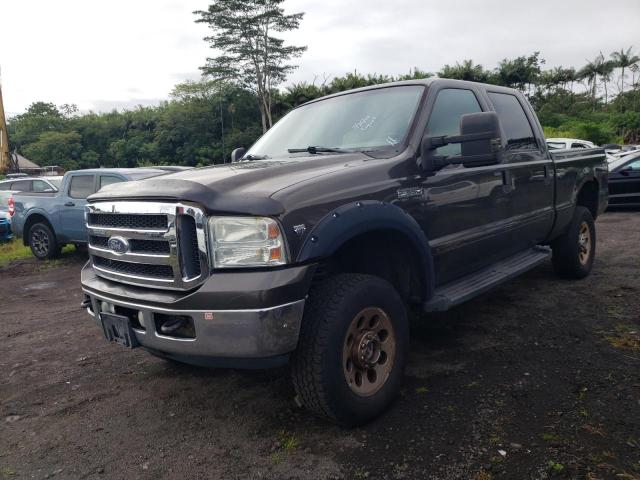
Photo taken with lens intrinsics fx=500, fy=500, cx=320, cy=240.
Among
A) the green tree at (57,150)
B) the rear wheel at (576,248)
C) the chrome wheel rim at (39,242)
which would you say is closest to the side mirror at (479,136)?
the rear wheel at (576,248)

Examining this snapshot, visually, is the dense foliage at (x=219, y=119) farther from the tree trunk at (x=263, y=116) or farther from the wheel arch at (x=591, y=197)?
the wheel arch at (x=591, y=197)

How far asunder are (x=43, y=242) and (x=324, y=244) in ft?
29.2

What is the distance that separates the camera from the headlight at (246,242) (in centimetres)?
236

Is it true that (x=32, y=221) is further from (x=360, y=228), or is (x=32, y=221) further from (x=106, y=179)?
(x=360, y=228)

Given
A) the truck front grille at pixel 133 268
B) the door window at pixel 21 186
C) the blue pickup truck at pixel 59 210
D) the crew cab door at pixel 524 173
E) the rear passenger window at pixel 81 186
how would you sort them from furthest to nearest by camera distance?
the door window at pixel 21 186
the rear passenger window at pixel 81 186
the blue pickup truck at pixel 59 210
the crew cab door at pixel 524 173
the truck front grille at pixel 133 268

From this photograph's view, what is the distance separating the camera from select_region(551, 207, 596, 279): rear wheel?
209 inches

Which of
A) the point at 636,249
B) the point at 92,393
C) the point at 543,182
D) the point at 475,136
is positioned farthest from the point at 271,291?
the point at 636,249

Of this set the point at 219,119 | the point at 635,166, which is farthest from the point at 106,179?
the point at 219,119

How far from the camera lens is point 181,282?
247 cm

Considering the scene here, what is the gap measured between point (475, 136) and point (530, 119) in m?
2.21

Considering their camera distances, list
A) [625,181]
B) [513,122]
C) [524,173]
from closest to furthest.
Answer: [524,173], [513,122], [625,181]

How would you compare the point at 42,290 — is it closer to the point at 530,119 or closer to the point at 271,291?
the point at 271,291

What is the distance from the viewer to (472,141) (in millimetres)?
3002

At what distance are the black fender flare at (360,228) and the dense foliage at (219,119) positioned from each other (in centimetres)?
3002
